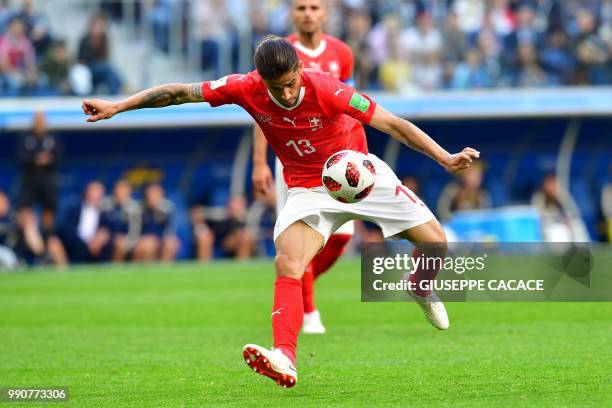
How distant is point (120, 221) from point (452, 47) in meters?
7.15

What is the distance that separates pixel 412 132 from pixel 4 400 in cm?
281

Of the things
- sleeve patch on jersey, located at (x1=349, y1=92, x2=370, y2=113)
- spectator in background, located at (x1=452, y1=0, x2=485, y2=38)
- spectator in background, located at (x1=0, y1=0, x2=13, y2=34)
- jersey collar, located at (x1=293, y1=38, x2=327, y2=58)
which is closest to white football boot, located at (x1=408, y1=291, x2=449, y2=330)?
sleeve patch on jersey, located at (x1=349, y1=92, x2=370, y2=113)

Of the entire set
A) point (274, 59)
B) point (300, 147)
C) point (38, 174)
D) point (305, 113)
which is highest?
point (274, 59)

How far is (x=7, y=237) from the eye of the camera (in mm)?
21172

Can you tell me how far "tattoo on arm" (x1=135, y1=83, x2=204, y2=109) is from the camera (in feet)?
24.5

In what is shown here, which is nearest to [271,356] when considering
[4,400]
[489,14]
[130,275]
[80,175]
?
[4,400]

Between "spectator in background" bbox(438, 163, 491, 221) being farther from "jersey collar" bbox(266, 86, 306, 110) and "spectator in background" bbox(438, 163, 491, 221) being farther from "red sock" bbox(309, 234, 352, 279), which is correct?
"jersey collar" bbox(266, 86, 306, 110)

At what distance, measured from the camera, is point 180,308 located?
44.4ft

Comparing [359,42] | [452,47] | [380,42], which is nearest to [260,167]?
[359,42]

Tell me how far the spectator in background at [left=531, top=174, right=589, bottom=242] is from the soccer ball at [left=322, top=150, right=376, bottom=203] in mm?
13604

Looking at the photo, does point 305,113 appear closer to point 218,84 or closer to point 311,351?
point 218,84

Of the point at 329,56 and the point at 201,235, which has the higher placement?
the point at 329,56

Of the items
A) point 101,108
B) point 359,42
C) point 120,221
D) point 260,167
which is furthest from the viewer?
point 359,42

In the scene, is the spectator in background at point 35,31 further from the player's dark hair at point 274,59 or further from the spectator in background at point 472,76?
the player's dark hair at point 274,59
